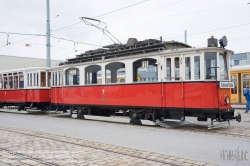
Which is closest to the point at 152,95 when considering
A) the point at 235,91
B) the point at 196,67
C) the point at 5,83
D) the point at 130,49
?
the point at 196,67

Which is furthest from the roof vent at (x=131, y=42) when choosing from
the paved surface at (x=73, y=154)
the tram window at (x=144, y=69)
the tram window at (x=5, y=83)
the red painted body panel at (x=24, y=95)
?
the tram window at (x=5, y=83)

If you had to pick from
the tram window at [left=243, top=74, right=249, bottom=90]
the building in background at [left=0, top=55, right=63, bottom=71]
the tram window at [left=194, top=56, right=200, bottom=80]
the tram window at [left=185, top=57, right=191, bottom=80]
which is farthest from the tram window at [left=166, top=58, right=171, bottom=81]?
the building in background at [left=0, top=55, right=63, bottom=71]

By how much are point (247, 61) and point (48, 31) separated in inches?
1588

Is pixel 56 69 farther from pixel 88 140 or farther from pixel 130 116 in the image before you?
pixel 88 140

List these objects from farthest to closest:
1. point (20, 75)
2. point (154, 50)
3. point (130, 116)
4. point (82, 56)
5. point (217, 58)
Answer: point (20, 75) → point (82, 56) → point (130, 116) → point (154, 50) → point (217, 58)

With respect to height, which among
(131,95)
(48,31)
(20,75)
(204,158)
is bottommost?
(204,158)

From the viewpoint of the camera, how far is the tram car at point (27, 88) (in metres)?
18.8

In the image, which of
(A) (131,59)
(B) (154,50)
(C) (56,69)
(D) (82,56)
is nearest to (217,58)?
(B) (154,50)

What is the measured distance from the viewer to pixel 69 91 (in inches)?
628

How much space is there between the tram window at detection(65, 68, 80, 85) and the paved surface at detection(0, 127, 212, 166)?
6963 mm

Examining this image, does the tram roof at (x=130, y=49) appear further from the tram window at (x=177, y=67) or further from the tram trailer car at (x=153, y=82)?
the tram window at (x=177, y=67)

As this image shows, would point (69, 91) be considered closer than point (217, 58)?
No

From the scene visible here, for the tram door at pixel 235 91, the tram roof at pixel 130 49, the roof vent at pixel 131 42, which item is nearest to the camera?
the tram roof at pixel 130 49

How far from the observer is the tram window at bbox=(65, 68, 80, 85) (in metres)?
15.6
